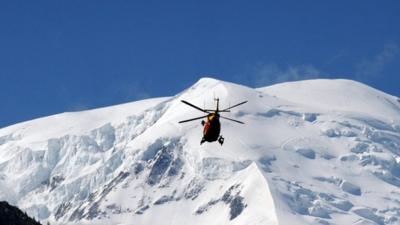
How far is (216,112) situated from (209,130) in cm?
254

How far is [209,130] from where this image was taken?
620 feet

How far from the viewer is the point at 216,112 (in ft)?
619
